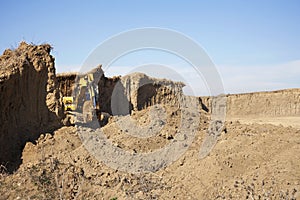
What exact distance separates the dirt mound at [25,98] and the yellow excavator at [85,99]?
12.0 feet

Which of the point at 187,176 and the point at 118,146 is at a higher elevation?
the point at 118,146

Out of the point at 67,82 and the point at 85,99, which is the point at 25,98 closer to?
the point at 85,99

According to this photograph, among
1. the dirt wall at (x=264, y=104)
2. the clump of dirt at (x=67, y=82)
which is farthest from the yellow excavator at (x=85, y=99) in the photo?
the dirt wall at (x=264, y=104)

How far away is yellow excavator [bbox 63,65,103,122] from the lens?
17.5 metres

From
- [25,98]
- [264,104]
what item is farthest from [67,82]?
[264,104]

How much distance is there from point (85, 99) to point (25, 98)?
21.7 feet

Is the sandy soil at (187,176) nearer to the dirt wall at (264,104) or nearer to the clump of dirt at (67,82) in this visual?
the clump of dirt at (67,82)

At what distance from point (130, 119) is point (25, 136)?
11.5 feet

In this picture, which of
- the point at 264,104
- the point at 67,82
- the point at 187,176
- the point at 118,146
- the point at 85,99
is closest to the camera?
the point at 187,176

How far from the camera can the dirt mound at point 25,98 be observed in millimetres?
10508

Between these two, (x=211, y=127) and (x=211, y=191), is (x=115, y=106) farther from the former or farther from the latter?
(x=211, y=191)

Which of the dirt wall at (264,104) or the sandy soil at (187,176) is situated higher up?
the dirt wall at (264,104)

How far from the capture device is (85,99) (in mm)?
18359

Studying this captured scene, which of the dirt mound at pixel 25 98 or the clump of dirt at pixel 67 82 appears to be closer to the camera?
the dirt mound at pixel 25 98
